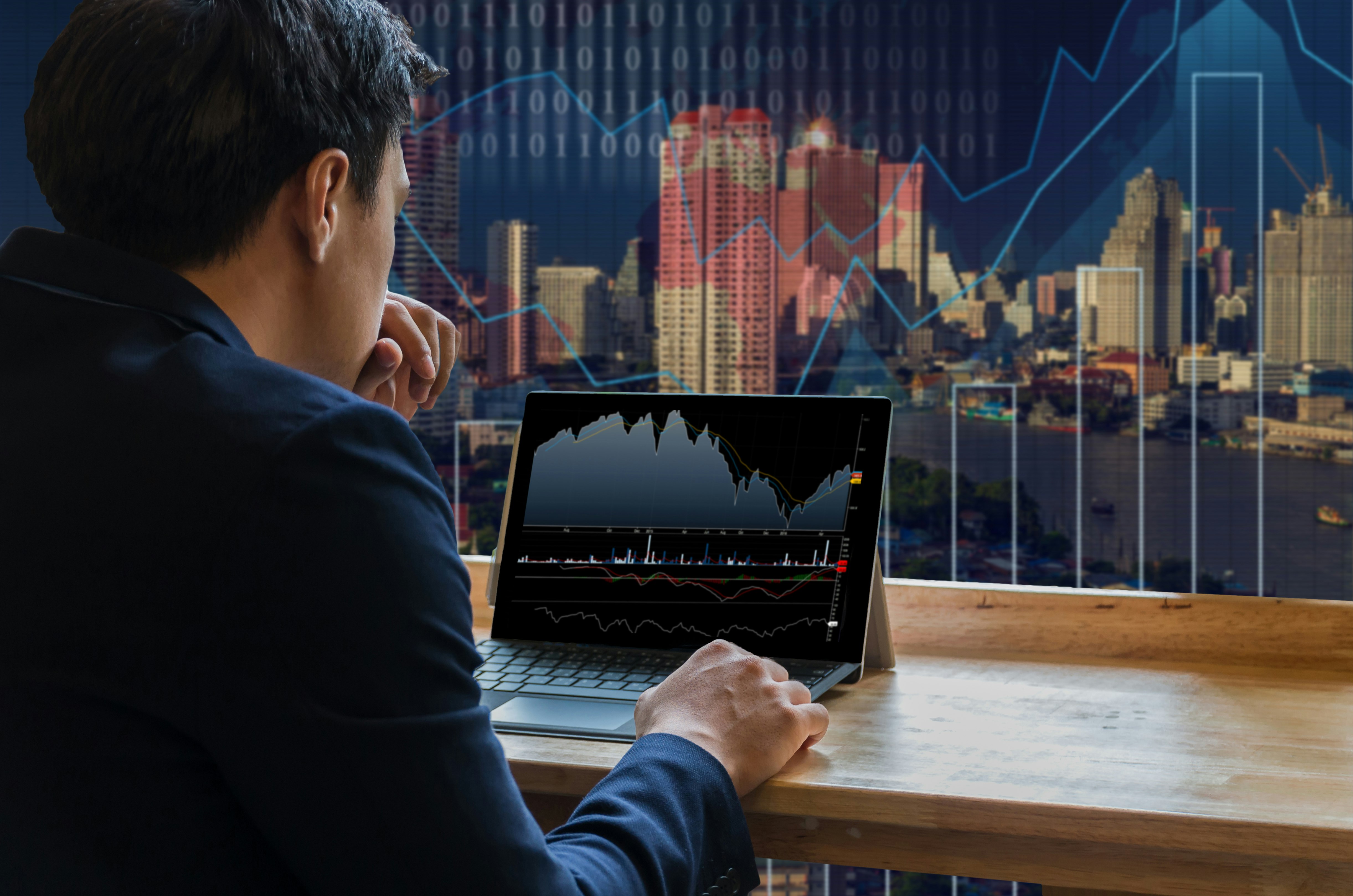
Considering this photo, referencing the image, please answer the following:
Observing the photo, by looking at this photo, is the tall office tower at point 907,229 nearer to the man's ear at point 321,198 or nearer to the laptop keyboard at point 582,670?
the laptop keyboard at point 582,670

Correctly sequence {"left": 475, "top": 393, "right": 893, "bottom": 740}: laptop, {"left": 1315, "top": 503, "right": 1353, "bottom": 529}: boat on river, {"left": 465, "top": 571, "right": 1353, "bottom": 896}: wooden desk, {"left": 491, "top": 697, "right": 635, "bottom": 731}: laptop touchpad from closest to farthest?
{"left": 465, "top": 571, "right": 1353, "bottom": 896}: wooden desk
{"left": 491, "top": 697, "right": 635, "bottom": 731}: laptop touchpad
{"left": 475, "top": 393, "right": 893, "bottom": 740}: laptop
{"left": 1315, "top": 503, "right": 1353, "bottom": 529}: boat on river

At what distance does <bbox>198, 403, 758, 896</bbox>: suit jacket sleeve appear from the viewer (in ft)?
1.22

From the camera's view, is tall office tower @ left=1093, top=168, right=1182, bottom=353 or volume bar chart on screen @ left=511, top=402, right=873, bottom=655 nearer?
volume bar chart on screen @ left=511, top=402, right=873, bottom=655

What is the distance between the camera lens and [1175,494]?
3.11 meters

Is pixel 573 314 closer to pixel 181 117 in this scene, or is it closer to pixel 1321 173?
pixel 1321 173

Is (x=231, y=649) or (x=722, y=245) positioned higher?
(x=722, y=245)

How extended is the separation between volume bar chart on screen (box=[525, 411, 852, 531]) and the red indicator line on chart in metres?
0.04

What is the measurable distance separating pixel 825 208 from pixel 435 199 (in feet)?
4.05

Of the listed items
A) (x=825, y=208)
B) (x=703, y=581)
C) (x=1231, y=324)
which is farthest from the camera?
(x=825, y=208)

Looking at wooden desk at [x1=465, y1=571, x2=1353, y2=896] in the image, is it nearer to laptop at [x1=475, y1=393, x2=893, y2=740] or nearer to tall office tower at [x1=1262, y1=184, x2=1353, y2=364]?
laptop at [x1=475, y1=393, x2=893, y2=740]

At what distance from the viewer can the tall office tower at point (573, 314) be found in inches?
131

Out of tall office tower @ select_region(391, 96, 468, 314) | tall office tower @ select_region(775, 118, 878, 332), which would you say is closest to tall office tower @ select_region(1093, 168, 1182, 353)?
tall office tower @ select_region(775, 118, 878, 332)

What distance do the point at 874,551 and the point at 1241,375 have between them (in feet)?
9.00

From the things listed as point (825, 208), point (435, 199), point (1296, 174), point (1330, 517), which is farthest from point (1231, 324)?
point (435, 199)
